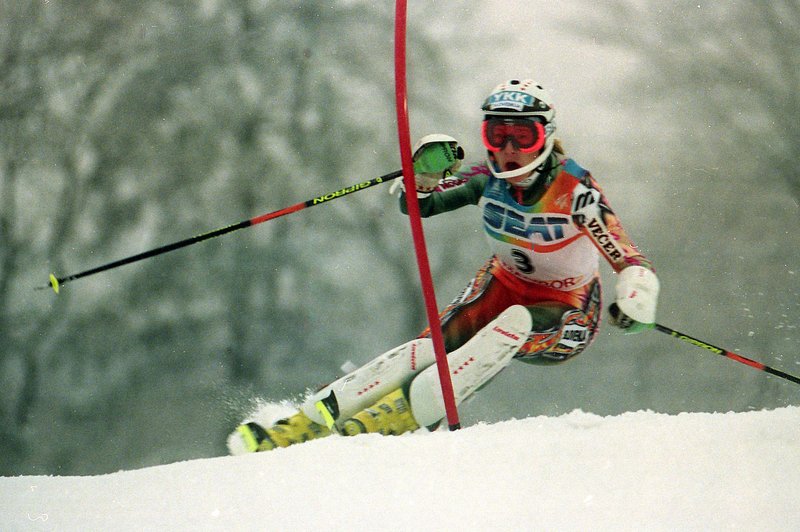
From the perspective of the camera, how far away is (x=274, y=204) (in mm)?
2248

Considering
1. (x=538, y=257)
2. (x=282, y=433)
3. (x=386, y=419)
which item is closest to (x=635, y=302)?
(x=538, y=257)

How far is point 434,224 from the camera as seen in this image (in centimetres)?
219

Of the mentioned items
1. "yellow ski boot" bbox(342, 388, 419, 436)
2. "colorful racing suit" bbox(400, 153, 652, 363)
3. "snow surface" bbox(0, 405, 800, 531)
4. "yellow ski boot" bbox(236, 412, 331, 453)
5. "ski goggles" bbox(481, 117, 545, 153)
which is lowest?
"yellow ski boot" bbox(236, 412, 331, 453)

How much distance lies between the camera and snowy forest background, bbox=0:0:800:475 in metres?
2.18

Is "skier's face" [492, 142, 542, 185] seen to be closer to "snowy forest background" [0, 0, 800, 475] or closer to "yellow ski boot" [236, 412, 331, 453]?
"snowy forest background" [0, 0, 800, 475]

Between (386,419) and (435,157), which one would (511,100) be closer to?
(435,157)

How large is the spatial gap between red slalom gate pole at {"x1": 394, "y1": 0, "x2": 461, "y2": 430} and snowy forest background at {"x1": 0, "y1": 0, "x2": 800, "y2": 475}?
0.45 m

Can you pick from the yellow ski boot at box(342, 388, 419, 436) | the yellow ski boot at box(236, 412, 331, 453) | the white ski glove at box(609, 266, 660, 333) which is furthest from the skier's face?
the yellow ski boot at box(236, 412, 331, 453)

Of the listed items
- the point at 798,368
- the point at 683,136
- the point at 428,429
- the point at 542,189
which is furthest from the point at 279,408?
the point at 798,368

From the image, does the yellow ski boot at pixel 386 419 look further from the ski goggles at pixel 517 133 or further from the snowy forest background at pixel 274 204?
the ski goggles at pixel 517 133

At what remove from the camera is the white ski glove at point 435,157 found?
1.82 metres

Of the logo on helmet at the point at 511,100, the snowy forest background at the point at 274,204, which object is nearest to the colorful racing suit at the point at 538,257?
the logo on helmet at the point at 511,100

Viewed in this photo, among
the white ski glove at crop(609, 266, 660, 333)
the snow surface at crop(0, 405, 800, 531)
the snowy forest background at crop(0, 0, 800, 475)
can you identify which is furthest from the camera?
the snowy forest background at crop(0, 0, 800, 475)

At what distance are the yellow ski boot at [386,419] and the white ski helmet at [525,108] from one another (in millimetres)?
532
